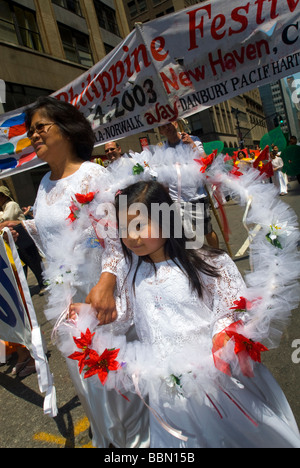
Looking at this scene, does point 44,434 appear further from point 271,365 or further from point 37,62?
point 37,62

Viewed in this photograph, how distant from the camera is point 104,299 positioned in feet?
5.79

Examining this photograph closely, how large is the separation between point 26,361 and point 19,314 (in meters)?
1.21

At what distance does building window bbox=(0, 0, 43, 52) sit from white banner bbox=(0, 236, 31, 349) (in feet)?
50.1

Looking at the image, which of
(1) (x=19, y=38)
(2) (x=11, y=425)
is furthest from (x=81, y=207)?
(1) (x=19, y=38)

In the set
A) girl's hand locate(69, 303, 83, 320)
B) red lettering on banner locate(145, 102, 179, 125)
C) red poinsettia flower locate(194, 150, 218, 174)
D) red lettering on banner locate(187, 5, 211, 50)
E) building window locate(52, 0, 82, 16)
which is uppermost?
building window locate(52, 0, 82, 16)

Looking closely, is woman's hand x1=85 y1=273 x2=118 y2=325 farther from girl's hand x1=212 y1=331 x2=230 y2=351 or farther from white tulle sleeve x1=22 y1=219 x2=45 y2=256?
white tulle sleeve x1=22 y1=219 x2=45 y2=256

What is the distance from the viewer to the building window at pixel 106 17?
73.5 ft

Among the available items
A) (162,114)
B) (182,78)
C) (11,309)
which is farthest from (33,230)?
(182,78)

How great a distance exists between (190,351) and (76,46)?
21453 mm

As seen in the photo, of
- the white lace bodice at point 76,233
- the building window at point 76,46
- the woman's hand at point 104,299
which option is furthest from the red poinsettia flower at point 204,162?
the building window at point 76,46

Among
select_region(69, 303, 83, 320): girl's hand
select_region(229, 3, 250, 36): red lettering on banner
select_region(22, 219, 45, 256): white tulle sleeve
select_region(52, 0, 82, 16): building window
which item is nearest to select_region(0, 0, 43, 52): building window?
select_region(52, 0, 82, 16): building window

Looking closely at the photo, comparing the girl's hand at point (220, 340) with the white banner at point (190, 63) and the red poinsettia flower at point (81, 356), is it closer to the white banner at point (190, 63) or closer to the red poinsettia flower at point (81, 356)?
the red poinsettia flower at point (81, 356)

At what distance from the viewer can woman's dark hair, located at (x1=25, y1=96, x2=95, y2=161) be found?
2021 mm

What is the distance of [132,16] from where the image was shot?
150ft
